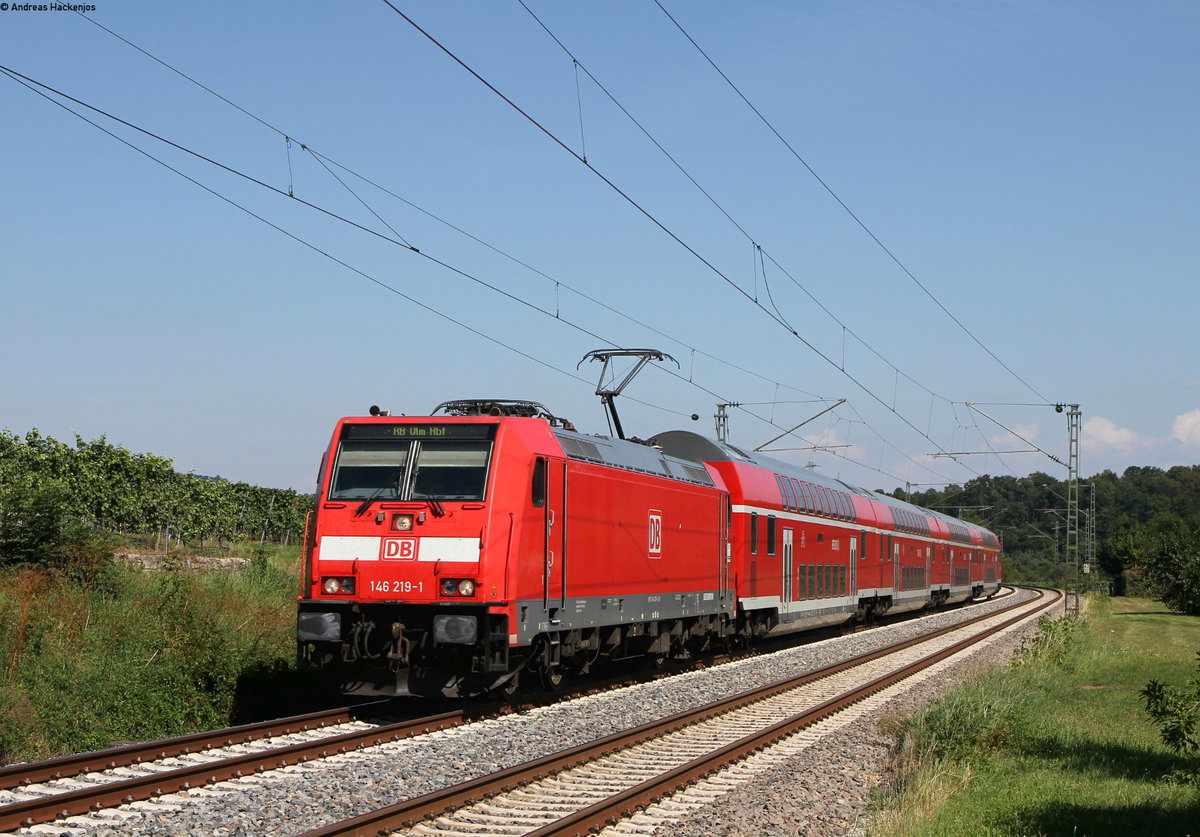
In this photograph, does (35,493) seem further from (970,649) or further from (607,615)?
(970,649)

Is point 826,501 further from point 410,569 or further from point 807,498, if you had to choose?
point 410,569

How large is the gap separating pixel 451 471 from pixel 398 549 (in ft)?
3.86

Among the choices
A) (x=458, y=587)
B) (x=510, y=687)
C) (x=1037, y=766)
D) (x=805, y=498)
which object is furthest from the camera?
(x=805, y=498)

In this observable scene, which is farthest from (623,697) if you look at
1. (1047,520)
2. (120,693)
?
(1047,520)

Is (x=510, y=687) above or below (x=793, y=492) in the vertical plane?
below

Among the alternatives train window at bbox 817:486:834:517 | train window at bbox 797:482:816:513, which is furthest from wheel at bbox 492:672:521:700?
train window at bbox 817:486:834:517

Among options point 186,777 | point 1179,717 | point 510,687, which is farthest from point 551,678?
point 1179,717

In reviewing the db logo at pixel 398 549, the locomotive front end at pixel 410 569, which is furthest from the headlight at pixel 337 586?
the db logo at pixel 398 549

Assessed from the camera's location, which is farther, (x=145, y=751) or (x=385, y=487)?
(x=385, y=487)

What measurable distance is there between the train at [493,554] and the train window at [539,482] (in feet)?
0.08

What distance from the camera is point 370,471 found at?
1555 cm

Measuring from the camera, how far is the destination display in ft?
50.5

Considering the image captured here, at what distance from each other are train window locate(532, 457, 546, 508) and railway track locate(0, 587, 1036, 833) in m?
2.83

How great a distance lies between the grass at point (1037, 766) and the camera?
9.79 metres
